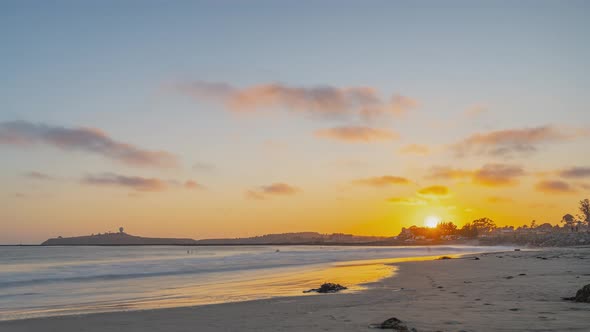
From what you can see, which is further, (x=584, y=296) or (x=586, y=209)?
(x=586, y=209)

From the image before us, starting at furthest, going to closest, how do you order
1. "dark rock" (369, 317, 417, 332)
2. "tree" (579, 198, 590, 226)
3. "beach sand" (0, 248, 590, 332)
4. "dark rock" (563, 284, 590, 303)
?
"tree" (579, 198, 590, 226) < "dark rock" (563, 284, 590, 303) < "beach sand" (0, 248, 590, 332) < "dark rock" (369, 317, 417, 332)

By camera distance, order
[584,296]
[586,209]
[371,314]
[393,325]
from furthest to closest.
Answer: [586,209] → [584,296] → [371,314] → [393,325]

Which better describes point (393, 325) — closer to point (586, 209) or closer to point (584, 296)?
point (584, 296)

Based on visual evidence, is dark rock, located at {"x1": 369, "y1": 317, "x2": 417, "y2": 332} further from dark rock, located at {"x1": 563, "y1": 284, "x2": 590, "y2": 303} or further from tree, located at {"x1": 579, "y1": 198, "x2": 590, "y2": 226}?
tree, located at {"x1": 579, "y1": 198, "x2": 590, "y2": 226}

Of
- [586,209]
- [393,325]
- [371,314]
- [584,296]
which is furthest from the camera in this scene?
[586,209]

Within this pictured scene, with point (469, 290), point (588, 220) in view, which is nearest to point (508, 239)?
point (588, 220)

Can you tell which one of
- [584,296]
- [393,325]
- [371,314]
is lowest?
[371,314]

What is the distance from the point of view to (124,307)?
14.9 metres

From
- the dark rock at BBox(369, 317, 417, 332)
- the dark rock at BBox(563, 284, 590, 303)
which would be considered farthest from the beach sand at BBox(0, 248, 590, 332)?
the dark rock at BBox(563, 284, 590, 303)

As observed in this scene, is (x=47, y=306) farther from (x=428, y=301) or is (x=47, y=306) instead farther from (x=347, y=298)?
(x=428, y=301)

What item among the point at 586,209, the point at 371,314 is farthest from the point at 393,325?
the point at 586,209

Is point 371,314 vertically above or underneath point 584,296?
underneath

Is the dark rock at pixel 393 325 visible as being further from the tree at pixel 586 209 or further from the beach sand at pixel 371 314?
the tree at pixel 586 209

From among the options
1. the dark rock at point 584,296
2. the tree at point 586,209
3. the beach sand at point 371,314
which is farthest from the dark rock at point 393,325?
the tree at point 586,209
